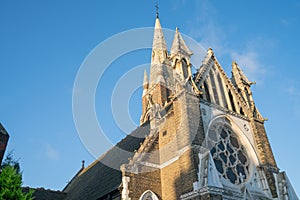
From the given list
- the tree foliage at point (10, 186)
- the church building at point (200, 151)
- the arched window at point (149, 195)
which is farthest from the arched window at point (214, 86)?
the tree foliage at point (10, 186)

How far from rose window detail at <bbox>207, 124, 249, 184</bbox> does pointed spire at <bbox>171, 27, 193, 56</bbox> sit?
18.0 feet

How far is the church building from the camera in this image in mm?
13750

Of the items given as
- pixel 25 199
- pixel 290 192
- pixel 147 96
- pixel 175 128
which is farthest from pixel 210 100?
pixel 147 96

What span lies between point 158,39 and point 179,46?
19.3 m

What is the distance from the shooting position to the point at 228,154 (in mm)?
16453

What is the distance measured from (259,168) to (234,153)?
1.83m

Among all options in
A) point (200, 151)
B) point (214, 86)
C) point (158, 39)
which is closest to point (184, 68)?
point (214, 86)

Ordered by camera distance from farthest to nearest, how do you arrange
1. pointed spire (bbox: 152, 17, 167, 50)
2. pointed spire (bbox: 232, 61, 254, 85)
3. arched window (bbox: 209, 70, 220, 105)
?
1. pointed spire (bbox: 152, 17, 167, 50)
2. pointed spire (bbox: 232, 61, 254, 85)
3. arched window (bbox: 209, 70, 220, 105)

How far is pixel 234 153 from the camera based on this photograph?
55.4 feet

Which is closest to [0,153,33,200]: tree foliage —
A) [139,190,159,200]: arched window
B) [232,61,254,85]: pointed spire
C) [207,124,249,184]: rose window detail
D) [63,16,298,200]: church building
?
[63,16,298,200]: church building

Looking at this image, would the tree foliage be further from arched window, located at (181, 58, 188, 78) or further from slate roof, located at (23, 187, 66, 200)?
slate roof, located at (23, 187, 66, 200)

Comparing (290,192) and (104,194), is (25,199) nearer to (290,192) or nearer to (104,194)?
(104,194)

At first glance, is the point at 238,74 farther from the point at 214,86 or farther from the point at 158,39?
the point at 158,39

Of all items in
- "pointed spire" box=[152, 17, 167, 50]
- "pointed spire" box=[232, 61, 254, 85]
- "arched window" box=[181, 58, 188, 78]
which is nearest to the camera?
"arched window" box=[181, 58, 188, 78]
